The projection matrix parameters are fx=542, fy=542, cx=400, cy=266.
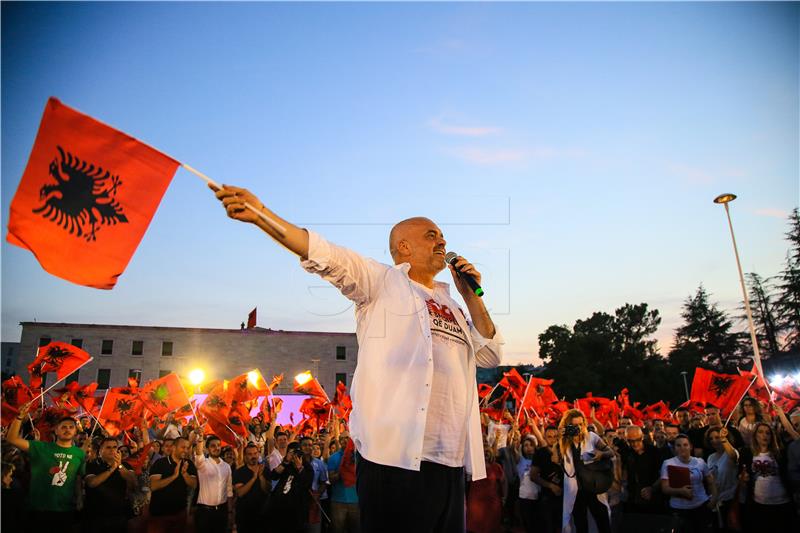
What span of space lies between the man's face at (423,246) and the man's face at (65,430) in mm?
6325

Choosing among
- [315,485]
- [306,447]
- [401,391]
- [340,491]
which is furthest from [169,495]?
[401,391]

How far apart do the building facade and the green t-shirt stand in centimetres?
5035

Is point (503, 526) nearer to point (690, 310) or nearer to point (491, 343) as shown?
point (491, 343)

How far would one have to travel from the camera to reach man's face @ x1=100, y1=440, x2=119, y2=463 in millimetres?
7803

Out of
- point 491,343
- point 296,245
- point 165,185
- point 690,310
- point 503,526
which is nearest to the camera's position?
point 296,245

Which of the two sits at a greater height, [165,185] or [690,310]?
[690,310]

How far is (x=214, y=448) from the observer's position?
934 centimetres

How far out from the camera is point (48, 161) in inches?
105

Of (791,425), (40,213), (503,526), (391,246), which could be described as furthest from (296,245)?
(503,526)

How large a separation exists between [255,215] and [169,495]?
7551 mm

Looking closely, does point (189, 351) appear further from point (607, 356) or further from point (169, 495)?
point (169, 495)

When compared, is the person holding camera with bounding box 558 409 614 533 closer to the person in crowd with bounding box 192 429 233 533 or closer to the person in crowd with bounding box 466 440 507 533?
the person in crowd with bounding box 466 440 507 533

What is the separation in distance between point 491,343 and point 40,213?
2528 mm

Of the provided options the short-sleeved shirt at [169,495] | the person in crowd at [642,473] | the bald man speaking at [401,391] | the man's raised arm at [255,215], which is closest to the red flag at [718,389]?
the person in crowd at [642,473]
